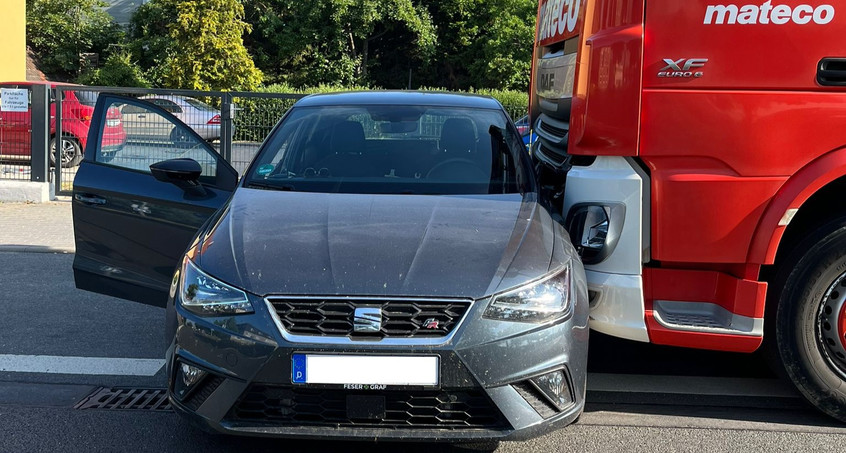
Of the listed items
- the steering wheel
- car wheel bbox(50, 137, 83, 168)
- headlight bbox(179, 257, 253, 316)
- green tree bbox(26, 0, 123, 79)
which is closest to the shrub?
green tree bbox(26, 0, 123, 79)

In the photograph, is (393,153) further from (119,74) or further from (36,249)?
(119,74)

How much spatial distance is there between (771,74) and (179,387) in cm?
280

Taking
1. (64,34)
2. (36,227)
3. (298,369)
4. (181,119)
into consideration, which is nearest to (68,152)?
(36,227)

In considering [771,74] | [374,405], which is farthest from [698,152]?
[374,405]

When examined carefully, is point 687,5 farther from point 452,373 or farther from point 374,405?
point 374,405

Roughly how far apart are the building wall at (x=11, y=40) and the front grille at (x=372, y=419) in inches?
746

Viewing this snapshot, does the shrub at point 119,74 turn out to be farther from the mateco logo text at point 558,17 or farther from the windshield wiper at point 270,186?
the windshield wiper at point 270,186

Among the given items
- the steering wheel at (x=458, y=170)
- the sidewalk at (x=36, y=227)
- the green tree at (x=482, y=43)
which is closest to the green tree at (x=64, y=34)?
the green tree at (x=482, y=43)

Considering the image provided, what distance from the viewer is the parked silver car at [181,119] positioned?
259 inches

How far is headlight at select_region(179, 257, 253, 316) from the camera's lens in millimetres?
3250

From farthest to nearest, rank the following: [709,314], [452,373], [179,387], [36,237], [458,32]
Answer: [458,32], [36,237], [709,314], [179,387], [452,373]

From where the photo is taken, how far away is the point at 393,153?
459 cm

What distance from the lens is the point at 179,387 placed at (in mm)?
3383

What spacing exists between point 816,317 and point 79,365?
3.84 metres
